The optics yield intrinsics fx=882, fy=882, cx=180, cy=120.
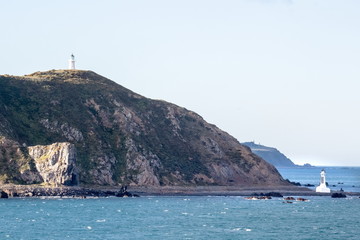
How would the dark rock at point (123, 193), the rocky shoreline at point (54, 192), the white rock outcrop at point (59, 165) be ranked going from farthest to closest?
the dark rock at point (123, 193)
the white rock outcrop at point (59, 165)
the rocky shoreline at point (54, 192)

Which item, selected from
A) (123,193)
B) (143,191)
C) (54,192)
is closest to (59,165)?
(54,192)

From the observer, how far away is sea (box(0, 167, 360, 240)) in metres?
102

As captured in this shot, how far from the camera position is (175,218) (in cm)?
12188

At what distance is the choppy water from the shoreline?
4633 mm


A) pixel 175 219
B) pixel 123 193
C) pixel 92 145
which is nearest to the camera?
pixel 175 219

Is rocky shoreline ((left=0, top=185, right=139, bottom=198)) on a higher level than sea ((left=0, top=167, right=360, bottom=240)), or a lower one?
higher

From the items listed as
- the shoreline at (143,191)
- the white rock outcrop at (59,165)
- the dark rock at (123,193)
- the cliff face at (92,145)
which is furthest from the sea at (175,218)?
the cliff face at (92,145)

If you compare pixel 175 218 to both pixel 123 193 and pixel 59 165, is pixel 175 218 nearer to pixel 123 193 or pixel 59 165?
pixel 123 193

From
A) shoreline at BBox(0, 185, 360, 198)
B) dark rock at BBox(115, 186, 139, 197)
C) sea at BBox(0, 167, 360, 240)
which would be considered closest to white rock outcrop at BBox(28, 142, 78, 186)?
shoreline at BBox(0, 185, 360, 198)

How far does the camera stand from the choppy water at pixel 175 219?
102 m

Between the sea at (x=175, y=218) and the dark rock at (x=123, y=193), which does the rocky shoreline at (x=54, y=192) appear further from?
the sea at (x=175, y=218)

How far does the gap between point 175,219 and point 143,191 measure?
54217 millimetres

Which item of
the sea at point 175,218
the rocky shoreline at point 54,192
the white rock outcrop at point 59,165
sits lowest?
the sea at point 175,218

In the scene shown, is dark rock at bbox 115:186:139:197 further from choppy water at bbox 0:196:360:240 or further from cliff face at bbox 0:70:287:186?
cliff face at bbox 0:70:287:186
